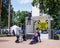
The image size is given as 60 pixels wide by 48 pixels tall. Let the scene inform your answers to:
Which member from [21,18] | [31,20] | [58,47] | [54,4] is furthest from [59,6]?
[21,18]

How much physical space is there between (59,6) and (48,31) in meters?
11.2

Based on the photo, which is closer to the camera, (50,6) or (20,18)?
(50,6)

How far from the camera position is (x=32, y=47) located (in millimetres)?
22953

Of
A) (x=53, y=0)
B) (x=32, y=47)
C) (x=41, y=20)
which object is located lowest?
(x=32, y=47)

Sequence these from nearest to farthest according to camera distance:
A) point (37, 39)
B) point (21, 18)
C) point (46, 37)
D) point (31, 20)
Answer: point (37, 39)
point (46, 37)
point (31, 20)
point (21, 18)

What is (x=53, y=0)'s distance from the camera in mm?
41812

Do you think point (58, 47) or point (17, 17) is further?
point (17, 17)

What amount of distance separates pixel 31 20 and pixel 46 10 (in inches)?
380

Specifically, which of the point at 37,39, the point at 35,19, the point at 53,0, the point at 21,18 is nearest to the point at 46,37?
the point at 35,19

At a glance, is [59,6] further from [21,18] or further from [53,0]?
[21,18]

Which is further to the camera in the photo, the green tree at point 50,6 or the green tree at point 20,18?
the green tree at point 20,18

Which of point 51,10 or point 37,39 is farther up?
point 51,10

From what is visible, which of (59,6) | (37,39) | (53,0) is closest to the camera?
(37,39)

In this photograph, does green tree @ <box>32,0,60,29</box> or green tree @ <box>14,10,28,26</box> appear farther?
green tree @ <box>14,10,28,26</box>
